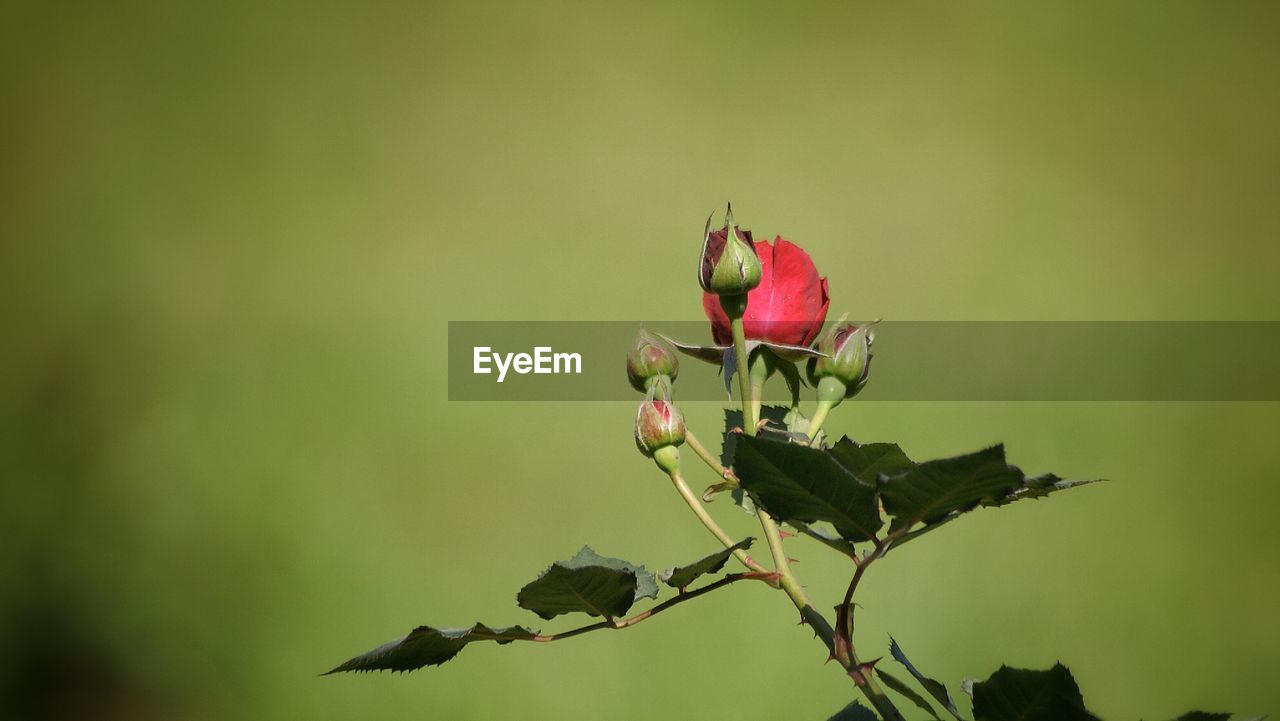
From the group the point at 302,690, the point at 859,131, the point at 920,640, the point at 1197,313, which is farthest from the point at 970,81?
the point at 302,690

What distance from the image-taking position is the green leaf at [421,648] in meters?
0.20

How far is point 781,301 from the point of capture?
0.25 meters

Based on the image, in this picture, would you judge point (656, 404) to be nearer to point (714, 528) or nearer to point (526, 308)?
point (714, 528)

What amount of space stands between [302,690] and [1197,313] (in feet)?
2.98

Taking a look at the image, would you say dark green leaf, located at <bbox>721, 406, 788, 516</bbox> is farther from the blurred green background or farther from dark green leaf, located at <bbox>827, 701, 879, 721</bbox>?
the blurred green background

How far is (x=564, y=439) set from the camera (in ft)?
3.40

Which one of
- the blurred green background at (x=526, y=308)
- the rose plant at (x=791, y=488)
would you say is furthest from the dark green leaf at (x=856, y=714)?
the blurred green background at (x=526, y=308)

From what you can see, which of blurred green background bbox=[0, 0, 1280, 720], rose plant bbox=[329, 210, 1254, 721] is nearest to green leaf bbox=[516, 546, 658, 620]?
rose plant bbox=[329, 210, 1254, 721]

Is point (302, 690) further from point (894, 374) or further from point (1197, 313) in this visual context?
point (1197, 313)

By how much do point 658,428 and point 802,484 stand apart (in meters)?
0.08

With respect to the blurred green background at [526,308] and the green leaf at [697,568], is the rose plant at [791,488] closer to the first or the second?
the green leaf at [697,568]

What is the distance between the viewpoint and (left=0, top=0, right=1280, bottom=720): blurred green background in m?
0.92

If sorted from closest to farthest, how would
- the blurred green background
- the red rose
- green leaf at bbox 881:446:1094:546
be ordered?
green leaf at bbox 881:446:1094:546 → the red rose → the blurred green background

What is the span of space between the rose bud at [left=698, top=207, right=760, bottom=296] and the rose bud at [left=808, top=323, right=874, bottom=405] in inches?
1.4
